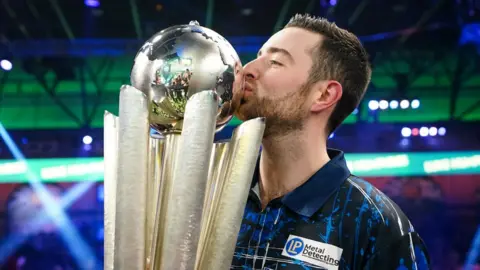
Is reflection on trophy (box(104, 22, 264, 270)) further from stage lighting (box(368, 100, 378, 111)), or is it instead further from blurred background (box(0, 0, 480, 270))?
stage lighting (box(368, 100, 378, 111))

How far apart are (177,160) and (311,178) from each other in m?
0.36

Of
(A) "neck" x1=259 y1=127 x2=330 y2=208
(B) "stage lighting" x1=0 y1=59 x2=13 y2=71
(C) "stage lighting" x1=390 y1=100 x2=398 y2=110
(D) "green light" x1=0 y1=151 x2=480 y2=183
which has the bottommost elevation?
(A) "neck" x1=259 y1=127 x2=330 y2=208

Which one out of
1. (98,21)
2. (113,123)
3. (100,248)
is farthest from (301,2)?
(113,123)

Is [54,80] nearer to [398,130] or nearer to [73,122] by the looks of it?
[73,122]

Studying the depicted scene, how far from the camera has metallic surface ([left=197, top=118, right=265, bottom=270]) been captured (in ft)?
2.69

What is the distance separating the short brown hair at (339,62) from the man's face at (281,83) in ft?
0.07

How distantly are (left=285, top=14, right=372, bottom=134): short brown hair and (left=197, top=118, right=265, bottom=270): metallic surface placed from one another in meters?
0.27

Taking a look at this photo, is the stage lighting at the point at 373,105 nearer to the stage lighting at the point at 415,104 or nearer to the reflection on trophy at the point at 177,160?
the stage lighting at the point at 415,104

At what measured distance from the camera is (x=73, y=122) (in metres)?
4.60

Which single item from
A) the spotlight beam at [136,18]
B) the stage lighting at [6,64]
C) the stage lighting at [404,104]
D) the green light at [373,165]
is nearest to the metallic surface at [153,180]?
the spotlight beam at [136,18]

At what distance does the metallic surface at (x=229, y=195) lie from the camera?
32.3 inches

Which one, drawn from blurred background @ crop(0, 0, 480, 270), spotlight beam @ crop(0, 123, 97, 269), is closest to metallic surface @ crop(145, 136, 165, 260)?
blurred background @ crop(0, 0, 480, 270)

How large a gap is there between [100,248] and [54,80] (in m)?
1.45

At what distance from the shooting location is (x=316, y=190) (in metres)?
1.04
